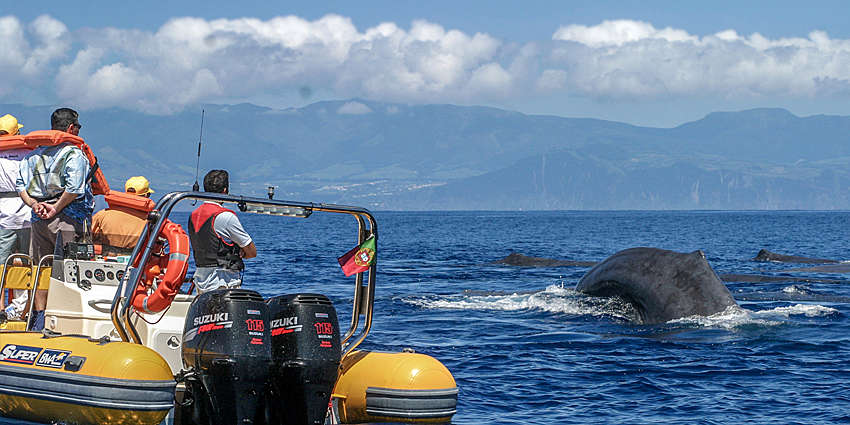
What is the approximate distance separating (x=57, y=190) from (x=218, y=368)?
4.51m

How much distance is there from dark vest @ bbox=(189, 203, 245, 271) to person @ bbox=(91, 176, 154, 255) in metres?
2.40

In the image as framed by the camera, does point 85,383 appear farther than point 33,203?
No

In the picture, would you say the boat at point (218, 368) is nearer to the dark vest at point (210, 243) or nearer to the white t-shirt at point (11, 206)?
the dark vest at point (210, 243)

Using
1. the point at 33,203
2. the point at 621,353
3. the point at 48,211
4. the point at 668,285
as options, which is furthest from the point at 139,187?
the point at 668,285

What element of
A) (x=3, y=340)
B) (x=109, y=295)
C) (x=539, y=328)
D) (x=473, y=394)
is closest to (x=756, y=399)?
(x=473, y=394)

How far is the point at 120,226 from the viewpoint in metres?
11.6

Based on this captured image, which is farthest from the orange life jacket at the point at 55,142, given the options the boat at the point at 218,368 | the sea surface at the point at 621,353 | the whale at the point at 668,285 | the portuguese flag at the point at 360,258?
the whale at the point at 668,285

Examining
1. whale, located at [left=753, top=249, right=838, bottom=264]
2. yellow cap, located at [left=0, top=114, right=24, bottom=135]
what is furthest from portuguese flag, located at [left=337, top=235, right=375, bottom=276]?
whale, located at [left=753, top=249, right=838, bottom=264]

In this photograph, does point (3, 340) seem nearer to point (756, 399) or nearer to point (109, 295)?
point (109, 295)

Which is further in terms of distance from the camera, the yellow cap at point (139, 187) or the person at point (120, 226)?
the yellow cap at point (139, 187)

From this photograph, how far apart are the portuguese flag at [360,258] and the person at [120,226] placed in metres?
3.24

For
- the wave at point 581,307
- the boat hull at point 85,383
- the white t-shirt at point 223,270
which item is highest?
the white t-shirt at point 223,270

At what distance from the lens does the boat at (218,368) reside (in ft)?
26.6

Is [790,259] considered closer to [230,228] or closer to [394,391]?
[394,391]
